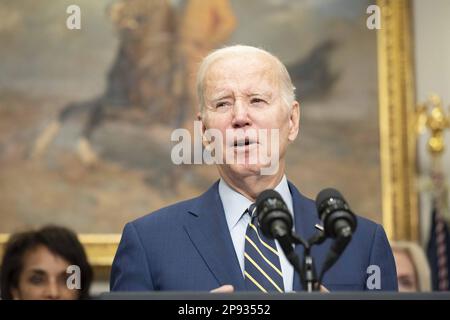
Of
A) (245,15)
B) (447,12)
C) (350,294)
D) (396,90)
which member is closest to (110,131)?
(245,15)

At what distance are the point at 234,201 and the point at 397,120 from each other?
3.57 meters

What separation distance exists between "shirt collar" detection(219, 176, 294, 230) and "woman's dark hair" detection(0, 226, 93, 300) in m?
1.11

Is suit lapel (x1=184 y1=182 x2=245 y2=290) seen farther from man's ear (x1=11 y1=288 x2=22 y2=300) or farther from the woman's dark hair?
man's ear (x1=11 y1=288 x2=22 y2=300)

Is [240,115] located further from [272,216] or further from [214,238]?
[272,216]

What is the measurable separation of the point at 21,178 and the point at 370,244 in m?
3.61

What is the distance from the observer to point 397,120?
233 inches

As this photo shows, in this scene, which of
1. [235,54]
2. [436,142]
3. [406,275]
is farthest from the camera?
[436,142]

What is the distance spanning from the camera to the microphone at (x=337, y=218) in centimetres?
199

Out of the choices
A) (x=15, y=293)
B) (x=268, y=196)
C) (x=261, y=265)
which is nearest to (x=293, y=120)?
(x=261, y=265)

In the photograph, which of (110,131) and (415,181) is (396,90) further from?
(110,131)

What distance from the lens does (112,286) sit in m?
2.52

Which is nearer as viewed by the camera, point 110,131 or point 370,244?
point 370,244

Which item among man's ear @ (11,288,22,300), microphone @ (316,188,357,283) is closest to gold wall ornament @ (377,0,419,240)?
man's ear @ (11,288,22,300)

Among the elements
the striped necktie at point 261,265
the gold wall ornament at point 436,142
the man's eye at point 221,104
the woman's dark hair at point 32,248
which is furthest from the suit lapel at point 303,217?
the gold wall ornament at point 436,142
